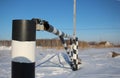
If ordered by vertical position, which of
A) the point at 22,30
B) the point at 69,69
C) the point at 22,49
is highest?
the point at 22,30

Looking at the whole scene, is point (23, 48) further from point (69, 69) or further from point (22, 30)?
point (69, 69)

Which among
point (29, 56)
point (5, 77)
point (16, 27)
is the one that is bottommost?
point (5, 77)

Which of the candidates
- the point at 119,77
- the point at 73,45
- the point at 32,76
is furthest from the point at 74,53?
the point at 32,76

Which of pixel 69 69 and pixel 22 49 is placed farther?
pixel 69 69

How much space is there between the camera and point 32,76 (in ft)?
4.60

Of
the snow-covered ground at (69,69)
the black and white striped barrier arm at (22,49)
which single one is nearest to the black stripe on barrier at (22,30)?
the black and white striped barrier arm at (22,49)

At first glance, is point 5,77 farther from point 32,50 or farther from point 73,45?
point 32,50

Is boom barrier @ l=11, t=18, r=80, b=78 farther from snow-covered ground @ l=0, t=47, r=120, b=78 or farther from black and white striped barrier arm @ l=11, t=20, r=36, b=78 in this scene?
snow-covered ground @ l=0, t=47, r=120, b=78

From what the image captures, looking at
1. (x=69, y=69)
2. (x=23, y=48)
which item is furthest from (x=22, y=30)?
(x=69, y=69)

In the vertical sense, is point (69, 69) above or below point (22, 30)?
below

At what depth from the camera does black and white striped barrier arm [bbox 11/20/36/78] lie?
1342mm

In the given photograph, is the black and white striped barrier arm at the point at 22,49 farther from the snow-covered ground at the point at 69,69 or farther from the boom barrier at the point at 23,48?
the snow-covered ground at the point at 69,69

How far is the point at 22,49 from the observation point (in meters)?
1.36

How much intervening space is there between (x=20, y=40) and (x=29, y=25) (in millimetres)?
95
